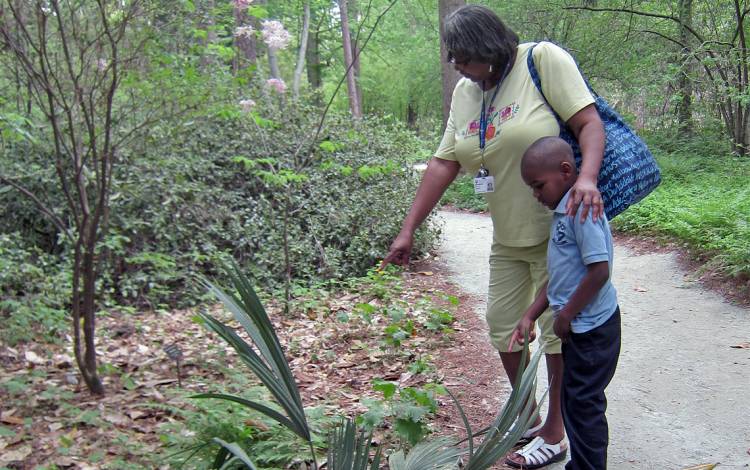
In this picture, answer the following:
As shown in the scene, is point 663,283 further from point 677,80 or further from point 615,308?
point 677,80

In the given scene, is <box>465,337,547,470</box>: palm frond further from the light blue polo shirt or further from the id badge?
the id badge

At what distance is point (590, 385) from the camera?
269 centimetres

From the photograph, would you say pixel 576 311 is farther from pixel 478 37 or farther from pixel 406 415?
pixel 478 37

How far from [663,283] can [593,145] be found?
4.84 meters

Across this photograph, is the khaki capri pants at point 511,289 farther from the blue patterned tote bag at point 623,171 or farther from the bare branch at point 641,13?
the bare branch at point 641,13

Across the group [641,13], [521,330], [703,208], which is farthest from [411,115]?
[521,330]

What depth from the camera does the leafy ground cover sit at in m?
3.33

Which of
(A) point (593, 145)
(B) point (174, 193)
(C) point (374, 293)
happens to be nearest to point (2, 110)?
(B) point (174, 193)

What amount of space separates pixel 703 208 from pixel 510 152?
590 cm

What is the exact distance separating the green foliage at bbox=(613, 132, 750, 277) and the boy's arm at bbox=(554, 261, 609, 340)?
163 inches

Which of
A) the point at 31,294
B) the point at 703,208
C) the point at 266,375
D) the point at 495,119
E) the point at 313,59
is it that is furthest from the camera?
the point at 313,59

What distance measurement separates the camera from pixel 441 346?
557cm

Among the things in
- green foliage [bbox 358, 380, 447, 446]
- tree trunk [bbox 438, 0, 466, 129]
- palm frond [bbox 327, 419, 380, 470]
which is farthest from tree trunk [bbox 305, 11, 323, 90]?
palm frond [bbox 327, 419, 380, 470]

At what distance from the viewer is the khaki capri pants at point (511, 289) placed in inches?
125
